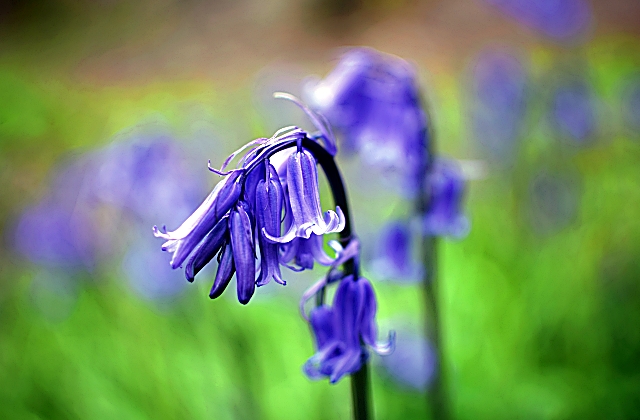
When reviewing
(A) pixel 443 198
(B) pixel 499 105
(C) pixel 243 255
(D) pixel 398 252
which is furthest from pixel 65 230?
(B) pixel 499 105

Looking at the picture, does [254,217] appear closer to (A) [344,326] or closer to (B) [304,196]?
(B) [304,196]

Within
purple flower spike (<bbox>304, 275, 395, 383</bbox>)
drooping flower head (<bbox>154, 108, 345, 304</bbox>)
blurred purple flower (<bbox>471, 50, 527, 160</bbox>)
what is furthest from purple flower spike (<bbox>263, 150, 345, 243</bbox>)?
blurred purple flower (<bbox>471, 50, 527, 160</bbox>)

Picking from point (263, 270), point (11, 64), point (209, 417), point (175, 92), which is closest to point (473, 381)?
point (209, 417)

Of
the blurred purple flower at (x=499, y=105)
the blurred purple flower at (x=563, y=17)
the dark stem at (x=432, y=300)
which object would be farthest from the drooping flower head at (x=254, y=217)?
the blurred purple flower at (x=563, y=17)

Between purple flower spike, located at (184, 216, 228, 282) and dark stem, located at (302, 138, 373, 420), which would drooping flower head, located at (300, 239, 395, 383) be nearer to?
dark stem, located at (302, 138, 373, 420)

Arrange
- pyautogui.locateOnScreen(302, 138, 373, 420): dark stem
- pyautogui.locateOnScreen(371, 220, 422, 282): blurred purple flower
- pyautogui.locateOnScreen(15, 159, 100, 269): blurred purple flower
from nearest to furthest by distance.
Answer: pyautogui.locateOnScreen(302, 138, 373, 420): dark stem → pyautogui.locateOnScreen(371, 220, 422, 282): blurred purple flower → pyautogui.locateOnScreen(15, 159, 100, 269): blurred purple flower

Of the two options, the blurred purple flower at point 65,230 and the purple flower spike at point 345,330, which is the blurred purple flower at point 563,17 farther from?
the blurred purple flower at point 65,230

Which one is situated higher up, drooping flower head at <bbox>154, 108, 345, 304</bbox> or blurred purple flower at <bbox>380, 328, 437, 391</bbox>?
drooping flower head at <bbox>154, 108, 345, 304</bbox>
